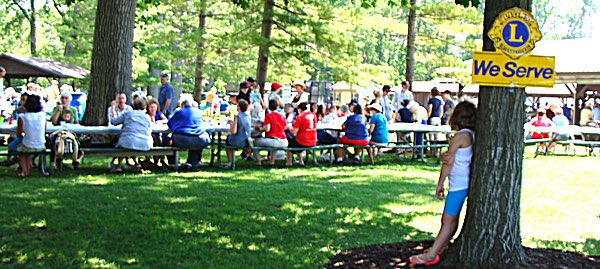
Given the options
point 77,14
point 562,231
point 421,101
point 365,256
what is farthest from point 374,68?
point 421,101

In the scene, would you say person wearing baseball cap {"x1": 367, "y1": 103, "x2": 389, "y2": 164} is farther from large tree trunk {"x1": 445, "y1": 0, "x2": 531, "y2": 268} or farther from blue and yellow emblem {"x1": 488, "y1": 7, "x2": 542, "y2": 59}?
blue and yellow emblem {"x1": 488, "y1": 7, "x2": 542, "y2": 59}

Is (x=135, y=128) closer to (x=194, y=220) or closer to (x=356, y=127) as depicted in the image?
(x=194, y=220)

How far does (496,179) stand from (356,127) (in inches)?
344

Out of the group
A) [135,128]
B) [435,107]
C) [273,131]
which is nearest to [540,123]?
[435,107]

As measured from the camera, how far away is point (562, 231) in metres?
7.55

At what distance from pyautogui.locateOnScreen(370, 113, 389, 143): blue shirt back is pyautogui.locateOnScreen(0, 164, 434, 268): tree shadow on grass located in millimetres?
3177

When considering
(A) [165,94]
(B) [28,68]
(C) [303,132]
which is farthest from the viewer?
(B) [28,68]

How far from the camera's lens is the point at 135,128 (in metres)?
11.3

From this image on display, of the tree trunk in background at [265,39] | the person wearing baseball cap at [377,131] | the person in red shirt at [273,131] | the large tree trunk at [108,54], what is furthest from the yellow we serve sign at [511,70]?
the tree trunk in background at [265,39]

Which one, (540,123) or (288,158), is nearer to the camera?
(288,158)

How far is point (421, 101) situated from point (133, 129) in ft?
133

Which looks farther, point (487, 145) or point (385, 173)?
point (385, 173)

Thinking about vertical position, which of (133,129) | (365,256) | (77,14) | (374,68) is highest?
(77,14)

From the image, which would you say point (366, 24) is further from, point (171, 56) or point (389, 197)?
point (389, 197)
